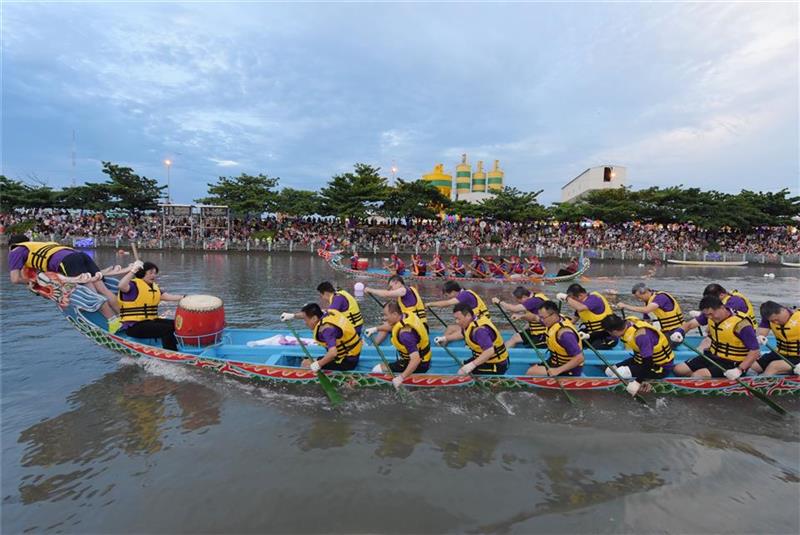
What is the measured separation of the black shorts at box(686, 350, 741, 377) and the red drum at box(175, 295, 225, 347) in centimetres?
820

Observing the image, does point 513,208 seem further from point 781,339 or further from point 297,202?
point 781,339

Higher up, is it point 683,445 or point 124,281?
point 124,281

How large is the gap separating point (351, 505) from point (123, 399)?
175 inches

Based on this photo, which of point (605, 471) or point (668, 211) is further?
point (668, 211)

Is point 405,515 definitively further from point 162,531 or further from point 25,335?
point 25,335

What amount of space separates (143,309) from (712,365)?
9.60 m

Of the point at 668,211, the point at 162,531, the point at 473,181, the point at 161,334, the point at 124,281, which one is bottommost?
the point at 162,531

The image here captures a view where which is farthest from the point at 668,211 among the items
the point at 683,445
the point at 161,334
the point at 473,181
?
the point at 161,334

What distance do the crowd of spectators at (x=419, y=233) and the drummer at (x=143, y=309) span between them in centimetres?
2832

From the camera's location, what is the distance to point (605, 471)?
502cm

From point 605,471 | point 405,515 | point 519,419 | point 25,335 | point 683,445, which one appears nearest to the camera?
point 405,515

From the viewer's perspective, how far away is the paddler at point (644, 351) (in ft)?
21.6

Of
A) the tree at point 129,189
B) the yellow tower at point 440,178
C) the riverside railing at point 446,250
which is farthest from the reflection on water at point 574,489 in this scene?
the yellow tower at point 440,178

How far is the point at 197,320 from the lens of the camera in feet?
25.5
